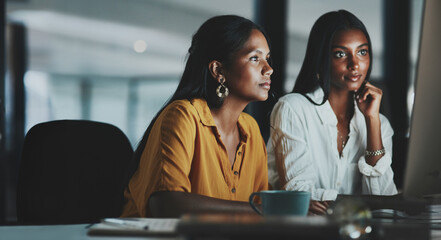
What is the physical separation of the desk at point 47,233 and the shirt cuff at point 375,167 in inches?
40.3

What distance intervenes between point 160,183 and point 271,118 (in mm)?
610

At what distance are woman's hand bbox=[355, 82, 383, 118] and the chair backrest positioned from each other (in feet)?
2.86

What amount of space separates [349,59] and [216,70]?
1.69 feet

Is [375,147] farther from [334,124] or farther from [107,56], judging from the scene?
[107,56]

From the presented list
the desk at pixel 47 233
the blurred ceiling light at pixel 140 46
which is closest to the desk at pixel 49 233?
the desk at pixel 47 233

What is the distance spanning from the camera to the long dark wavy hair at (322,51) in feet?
6.04

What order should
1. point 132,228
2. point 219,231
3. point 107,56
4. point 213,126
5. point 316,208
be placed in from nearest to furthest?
point 219,231 < point 132,228 < point 316,208 < point 213,126 < point 107,56

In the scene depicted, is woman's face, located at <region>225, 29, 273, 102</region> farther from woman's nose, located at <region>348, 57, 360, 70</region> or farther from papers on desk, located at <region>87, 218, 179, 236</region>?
papers on desk, located at <region>87, 218, 179, 236</region>

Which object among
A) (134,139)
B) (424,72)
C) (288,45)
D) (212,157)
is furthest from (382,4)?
(424,72)

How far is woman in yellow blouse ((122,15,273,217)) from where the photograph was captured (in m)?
1.48

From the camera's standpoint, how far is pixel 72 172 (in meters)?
1.71

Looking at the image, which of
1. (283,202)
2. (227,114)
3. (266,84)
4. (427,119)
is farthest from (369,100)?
(283,202)

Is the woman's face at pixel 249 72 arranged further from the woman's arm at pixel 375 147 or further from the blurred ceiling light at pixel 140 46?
the blurred ceiling light at pixel 140 46

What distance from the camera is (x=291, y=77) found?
11.9 ft
